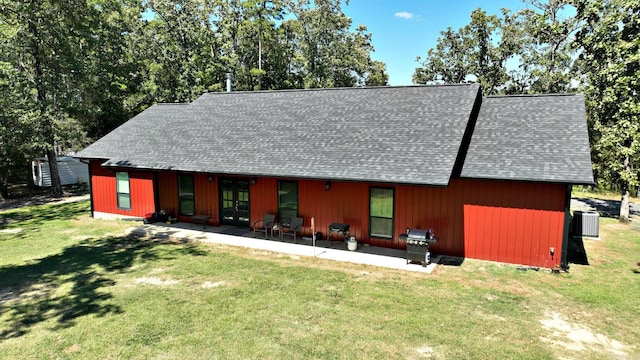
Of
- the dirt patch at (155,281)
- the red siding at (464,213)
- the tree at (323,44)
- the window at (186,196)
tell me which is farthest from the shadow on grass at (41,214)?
the tree at (323,44)

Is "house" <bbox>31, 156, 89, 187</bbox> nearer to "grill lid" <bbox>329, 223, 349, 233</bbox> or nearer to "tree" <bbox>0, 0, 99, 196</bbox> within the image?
"tree" <bbox>0, 0, 99, 196</bbox>

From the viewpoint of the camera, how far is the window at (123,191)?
1622 cm

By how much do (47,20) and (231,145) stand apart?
1517cm

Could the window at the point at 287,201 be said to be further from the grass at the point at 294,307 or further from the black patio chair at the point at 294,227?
the grass at the point at 294,307

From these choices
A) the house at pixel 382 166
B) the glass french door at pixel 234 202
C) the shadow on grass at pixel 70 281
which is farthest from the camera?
the glass french door at pixel 234 202

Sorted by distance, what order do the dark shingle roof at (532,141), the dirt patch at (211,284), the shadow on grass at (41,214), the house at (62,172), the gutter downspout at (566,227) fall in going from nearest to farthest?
the dirt patch at (211,284)
the gutter downspout at (566,227)
the dark shingle roof at (532,141)
the shadow on grass at (41,214)
the house at (62,172)

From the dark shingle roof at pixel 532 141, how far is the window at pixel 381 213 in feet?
7.79

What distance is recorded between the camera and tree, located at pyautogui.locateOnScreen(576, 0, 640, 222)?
594 inches

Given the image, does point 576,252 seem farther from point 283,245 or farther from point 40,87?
point 40,87

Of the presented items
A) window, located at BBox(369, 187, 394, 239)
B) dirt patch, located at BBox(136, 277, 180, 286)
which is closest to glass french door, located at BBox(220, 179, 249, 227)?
window, located at BBox(369, 187, 394, 239)

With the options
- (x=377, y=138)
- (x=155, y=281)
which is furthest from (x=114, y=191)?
(x=377, y=138)

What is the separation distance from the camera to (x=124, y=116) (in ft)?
96.6

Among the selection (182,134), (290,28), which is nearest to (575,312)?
(182,134)

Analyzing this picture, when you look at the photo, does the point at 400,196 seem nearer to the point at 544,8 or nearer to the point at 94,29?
the point at 544,8
